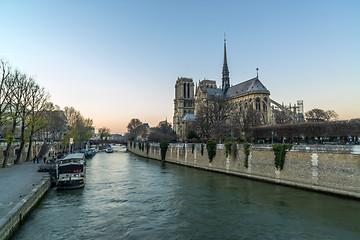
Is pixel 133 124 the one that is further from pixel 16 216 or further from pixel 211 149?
pixel 16 216

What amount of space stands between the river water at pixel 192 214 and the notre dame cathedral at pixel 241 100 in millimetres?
34307

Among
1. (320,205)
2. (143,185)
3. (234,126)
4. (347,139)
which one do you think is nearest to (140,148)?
(234,126)

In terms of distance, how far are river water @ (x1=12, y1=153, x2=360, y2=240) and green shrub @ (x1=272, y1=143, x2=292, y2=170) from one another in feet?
7.01

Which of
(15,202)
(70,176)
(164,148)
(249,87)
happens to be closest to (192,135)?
(164,148)

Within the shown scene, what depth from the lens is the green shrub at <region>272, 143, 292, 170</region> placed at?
2170 centimetres

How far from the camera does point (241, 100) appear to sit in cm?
6825

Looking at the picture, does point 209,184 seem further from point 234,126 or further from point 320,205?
point 234,126

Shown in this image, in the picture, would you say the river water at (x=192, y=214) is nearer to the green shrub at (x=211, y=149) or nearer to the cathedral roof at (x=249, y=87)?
the green shrub at (x=211, y=149)

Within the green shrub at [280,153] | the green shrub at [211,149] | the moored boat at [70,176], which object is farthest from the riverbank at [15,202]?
the green shrub at [211,149]

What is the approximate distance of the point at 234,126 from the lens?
4272cm

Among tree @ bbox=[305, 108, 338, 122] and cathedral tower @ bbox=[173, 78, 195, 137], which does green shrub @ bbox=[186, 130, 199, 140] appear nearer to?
tree @ bbox=[305, 108, 338, 122]

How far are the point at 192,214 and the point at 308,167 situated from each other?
1125 cm

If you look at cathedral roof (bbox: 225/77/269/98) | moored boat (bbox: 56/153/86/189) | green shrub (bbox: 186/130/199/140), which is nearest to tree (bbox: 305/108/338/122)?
cathedral roof (bbox: 225/77/269/98)

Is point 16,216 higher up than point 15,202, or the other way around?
point 15,202
